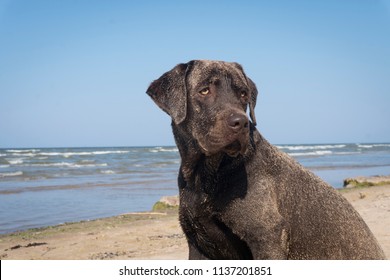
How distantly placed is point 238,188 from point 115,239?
6.72 m

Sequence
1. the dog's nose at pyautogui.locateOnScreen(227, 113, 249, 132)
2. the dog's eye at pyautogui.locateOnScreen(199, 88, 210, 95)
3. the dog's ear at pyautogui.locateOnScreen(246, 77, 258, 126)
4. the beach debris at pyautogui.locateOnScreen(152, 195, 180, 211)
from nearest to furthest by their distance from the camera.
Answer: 1. the dog's nose at pyautogui.locateOnScreen(227, 113, 249, 132)
2. the dog's eye at pyautogui.locateOnScreen(199, 88, 210, 95)
3. the dog's ear at pyautogui.locateOnScreen(246, 77, 258, 126)
4. the beach debris at pyautogui.locateOnScreen(152, 195, 180, 211)

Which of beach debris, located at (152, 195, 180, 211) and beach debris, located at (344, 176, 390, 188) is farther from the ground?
beach debris, located at (152, 195, 180, 211)

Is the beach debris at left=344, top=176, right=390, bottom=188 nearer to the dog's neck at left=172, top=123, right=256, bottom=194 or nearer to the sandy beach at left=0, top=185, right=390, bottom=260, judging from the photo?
the sandy beach at left=0, top=185, right=390, bottom=260

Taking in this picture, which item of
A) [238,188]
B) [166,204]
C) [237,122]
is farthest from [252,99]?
[166,204]

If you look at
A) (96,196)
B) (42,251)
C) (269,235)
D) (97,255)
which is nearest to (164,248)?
(97,255)

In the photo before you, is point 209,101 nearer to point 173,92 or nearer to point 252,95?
point 173,92

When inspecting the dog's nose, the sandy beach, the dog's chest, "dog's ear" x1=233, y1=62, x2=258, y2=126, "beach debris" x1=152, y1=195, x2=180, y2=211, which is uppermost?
"dog's ear" x1=233, y1=62, x2=258, y2=126

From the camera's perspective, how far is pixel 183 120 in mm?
4281

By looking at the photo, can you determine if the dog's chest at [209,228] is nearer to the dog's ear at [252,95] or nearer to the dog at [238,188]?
the dog at [238,188]

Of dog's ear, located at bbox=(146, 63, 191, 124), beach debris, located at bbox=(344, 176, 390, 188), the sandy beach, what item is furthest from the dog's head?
beach debris, located at bbox=(344, 176, 390, 188)

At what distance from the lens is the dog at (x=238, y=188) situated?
13.5ft

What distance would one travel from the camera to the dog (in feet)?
13.5

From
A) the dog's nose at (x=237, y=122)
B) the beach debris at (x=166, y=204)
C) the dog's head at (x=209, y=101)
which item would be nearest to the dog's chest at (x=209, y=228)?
the dog's head at (x=209, y=101)
